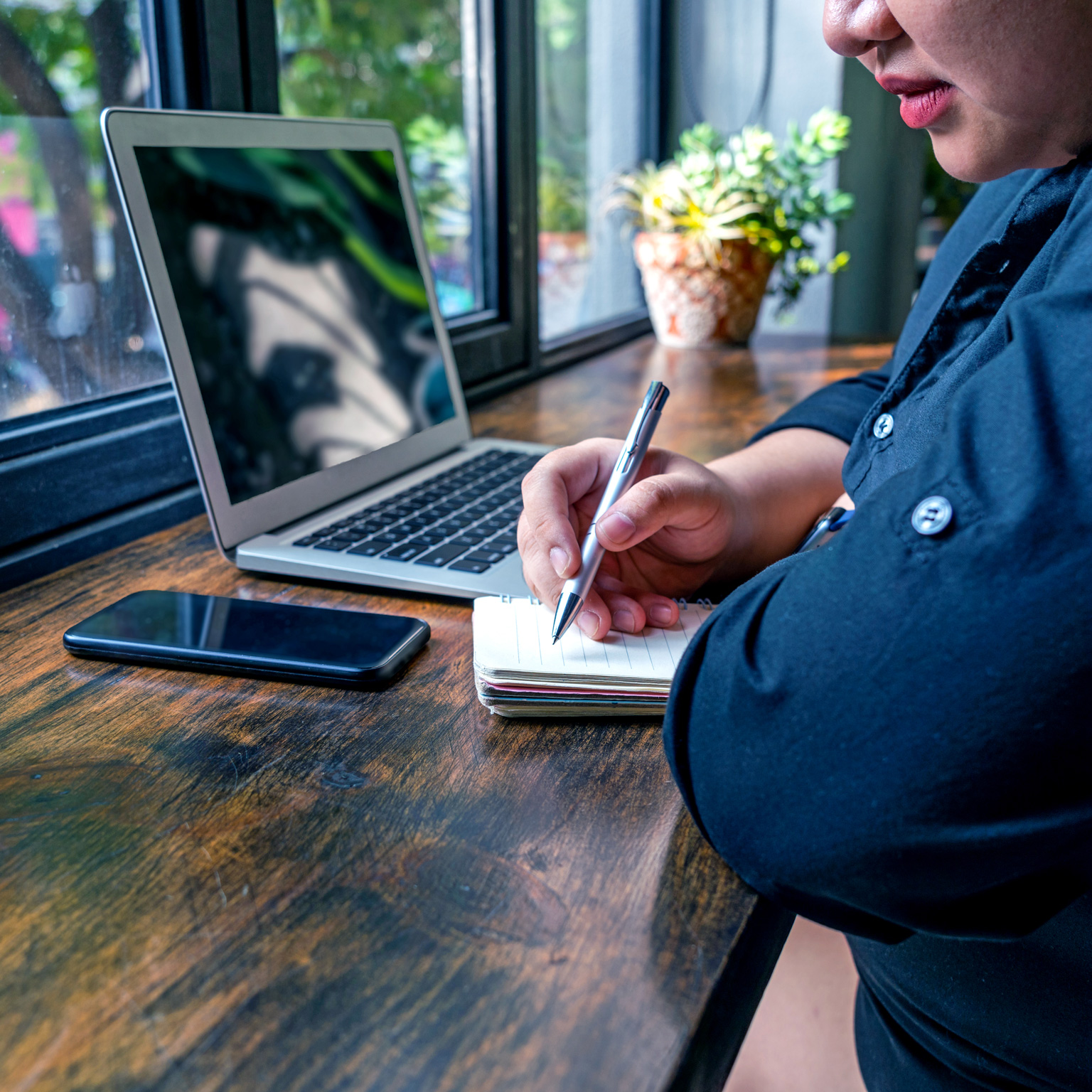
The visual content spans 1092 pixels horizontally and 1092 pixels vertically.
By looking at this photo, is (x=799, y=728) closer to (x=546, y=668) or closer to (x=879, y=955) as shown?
(x=546, y=668)

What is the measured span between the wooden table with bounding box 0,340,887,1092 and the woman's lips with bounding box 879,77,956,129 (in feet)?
1.18

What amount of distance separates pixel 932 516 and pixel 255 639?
1.33 feet

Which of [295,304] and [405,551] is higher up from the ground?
[295,304]

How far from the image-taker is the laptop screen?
76 cm

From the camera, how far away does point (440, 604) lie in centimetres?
71

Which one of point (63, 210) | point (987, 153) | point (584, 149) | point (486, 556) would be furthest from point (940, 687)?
point (584, 149)

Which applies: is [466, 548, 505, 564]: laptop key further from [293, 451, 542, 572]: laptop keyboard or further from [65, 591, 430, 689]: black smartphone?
[65, 591, 430, 689]: black smartphone

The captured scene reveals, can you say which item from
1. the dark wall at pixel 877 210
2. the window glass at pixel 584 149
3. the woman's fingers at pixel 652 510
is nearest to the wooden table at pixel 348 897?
the woman's fingers at pixel 652 510

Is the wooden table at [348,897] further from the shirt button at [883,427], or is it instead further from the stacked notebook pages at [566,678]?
the shirt button at [883,427]

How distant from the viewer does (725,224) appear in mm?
1763

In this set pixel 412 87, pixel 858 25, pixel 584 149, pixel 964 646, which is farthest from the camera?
pixel 584 149

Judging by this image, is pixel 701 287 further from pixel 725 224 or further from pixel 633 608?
pixel 633 608

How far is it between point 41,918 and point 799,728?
30 centimetres

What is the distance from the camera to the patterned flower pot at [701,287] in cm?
178
